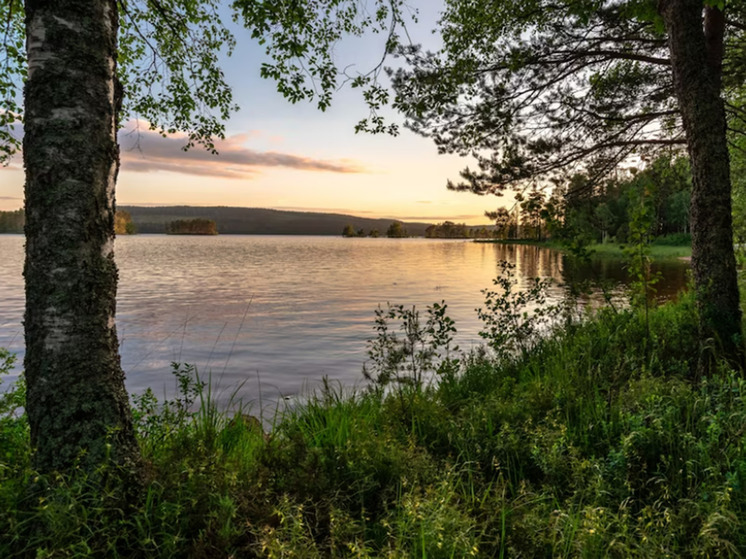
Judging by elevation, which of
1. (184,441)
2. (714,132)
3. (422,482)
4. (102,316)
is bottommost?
(422,482)

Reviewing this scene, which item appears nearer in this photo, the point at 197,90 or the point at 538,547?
the point at 538,547

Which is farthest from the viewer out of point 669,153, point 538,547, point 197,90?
point 669,153

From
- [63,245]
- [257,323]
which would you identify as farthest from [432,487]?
[257,323]

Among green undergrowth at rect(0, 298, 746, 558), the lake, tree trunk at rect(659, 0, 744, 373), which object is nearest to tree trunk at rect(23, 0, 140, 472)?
green undergrowth at rect(0, 298, 746, 558)

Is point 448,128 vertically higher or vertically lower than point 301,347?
higher

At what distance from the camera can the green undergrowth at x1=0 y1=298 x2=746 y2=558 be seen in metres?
2.47

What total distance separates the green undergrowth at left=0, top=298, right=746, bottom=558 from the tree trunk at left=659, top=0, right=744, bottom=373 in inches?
70.9

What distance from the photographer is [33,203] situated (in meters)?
2.69

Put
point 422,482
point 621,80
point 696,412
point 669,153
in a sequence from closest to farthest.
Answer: point 422,482
point 696,412
point 621,80
point 669,153

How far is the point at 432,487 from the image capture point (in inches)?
121

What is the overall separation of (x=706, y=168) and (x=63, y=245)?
759cm

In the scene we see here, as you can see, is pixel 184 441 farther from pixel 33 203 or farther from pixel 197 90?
pixel 197 90

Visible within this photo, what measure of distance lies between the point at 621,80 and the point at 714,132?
15.4 ft

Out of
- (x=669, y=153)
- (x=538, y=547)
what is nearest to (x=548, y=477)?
(x=538, y=547)
